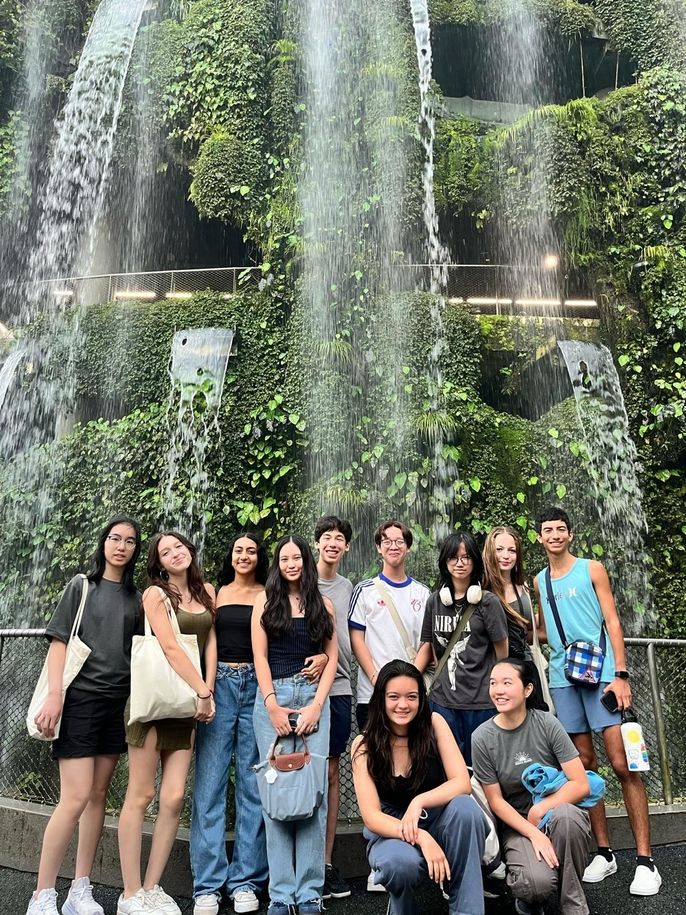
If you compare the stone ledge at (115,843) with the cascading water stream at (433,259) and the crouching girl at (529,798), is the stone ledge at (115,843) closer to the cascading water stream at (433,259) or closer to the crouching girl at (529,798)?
A: the crouching girl at (529,798)

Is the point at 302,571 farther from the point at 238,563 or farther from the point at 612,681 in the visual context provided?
the point at 612,681

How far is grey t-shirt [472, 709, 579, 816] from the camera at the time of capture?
3.36m

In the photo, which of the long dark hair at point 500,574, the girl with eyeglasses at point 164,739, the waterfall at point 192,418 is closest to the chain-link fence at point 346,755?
the girl with eyeglasses at point 164,739

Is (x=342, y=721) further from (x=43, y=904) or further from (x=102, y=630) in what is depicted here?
(x=43, y=904)

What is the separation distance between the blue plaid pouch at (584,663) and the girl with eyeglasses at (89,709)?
2264 millimetres

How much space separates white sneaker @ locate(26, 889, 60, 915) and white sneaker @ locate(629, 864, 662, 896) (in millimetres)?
2678

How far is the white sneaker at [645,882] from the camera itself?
361 cm

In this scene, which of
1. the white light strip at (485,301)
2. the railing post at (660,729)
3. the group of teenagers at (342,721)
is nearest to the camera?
the group of teenagers at (342,721)

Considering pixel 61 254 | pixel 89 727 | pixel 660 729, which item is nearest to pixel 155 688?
pixel 89 727

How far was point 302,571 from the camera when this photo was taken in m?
3.80

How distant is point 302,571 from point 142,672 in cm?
89

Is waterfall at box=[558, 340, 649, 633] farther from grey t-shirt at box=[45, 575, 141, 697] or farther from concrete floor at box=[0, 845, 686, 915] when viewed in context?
grey t-shirt at box=[45, 575, 141, 697]

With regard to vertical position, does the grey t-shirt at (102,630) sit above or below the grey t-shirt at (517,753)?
above

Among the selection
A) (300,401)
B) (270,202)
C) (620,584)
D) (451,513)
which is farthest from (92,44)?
(620,584)
